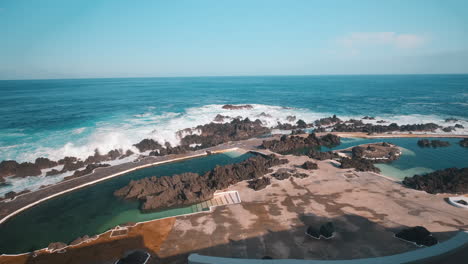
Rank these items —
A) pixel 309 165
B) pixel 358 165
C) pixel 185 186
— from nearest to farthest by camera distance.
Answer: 1. pixel 185 186
2. pixel 358 165
3. pixel 309 165

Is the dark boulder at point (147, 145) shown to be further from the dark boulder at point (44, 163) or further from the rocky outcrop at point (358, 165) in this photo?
the rocky outcrop at point (358, 165)

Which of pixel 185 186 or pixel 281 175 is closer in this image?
pixel 185 186

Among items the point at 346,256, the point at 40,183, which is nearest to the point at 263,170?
the point at 346,256

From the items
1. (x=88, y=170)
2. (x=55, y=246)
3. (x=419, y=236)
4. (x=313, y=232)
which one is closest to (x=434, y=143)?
(x=419, y=236)

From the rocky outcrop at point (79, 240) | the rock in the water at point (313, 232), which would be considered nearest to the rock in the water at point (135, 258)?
the rocky outcrop at point (79, 240)

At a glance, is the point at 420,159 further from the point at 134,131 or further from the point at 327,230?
the point at 134,131

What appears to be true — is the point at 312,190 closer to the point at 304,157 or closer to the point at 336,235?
the point at 336,235
